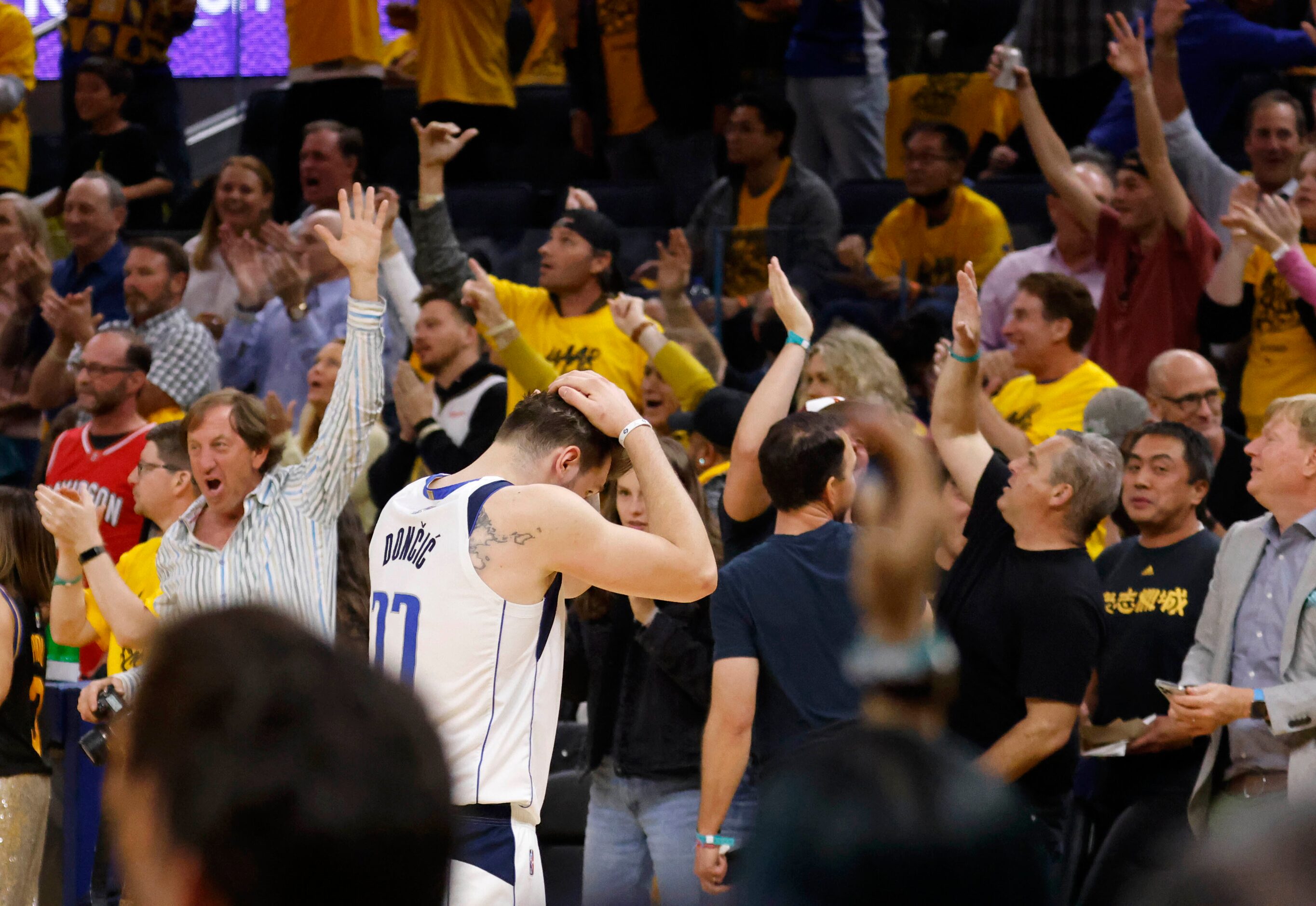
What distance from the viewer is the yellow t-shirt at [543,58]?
1045 cm

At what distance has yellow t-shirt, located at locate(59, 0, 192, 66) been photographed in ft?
32.0

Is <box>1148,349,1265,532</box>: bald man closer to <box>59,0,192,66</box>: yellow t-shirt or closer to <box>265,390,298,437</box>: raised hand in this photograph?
<box>265,390,298,437</box>: raised hand

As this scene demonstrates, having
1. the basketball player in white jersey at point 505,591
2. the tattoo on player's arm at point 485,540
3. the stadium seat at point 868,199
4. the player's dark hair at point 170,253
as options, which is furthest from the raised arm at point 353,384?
the stadium seat at point 868,199

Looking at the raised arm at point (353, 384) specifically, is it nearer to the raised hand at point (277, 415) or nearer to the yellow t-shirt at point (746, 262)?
the raised hand at point (277, 415)

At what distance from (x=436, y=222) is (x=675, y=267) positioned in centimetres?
106

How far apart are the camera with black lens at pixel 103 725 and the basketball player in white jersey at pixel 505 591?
1464 mm

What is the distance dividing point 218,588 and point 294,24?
18.3 feet

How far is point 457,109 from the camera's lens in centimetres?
903

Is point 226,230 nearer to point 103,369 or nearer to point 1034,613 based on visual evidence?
point 103,369

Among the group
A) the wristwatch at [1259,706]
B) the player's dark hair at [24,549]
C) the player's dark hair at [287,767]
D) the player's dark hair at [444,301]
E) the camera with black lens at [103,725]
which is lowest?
the camera with black lens at [103,725]

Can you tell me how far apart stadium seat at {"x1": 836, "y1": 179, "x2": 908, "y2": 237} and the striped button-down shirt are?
4.03m

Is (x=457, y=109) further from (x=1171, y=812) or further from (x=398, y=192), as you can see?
(x=1171, y=812)

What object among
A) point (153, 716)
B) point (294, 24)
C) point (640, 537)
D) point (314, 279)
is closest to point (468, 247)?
point (314, 279)

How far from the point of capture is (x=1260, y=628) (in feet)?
13.5
